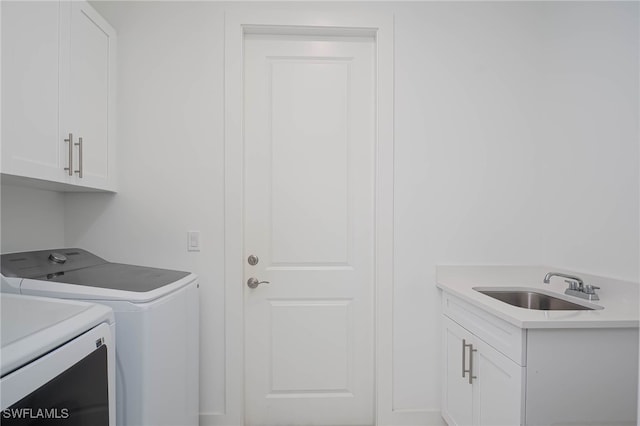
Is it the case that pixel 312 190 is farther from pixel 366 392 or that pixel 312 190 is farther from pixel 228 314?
pixel 366 392

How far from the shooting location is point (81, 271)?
158 centimetres

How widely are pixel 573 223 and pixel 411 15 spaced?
1.37m

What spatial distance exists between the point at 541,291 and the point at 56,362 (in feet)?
6.25

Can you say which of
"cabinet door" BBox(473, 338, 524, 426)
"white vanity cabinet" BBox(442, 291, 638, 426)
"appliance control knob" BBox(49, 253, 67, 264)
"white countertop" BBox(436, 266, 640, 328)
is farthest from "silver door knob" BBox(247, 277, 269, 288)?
"white vanity cabinet" BBox(442, 291, 638, 426)

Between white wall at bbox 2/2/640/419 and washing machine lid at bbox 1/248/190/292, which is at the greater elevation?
white wall at bbox 2/2/640/419

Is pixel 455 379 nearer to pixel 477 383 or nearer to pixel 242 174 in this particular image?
pixel 477 383

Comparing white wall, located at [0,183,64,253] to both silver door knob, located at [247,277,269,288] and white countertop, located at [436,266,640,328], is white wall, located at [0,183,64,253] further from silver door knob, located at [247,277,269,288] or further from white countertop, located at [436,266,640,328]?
white countertop, located at [436,266,640,328]

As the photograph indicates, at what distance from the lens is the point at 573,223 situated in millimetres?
1796

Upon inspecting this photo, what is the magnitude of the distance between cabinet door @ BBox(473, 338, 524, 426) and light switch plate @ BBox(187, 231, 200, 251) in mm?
1414

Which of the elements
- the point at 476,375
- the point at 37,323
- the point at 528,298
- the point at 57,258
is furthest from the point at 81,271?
the point at 528,298

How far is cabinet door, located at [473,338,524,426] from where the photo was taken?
122 cm

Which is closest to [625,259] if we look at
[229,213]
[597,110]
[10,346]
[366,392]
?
[597,110]

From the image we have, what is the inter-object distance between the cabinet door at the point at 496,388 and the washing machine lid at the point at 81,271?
1315 mm

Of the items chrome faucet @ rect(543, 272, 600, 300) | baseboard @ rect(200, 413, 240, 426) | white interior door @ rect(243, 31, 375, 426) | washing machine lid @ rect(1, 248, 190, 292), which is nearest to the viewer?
washing machine lid @ rect(1, 248, 190, 292)
